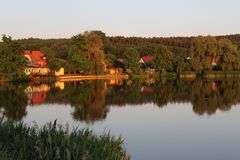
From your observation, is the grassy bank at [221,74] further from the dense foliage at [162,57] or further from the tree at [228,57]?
the tree at [228,57]

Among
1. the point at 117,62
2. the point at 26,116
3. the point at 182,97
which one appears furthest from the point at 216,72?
the point at 26,116

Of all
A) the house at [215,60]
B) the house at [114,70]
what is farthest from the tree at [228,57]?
the house at [114,70]

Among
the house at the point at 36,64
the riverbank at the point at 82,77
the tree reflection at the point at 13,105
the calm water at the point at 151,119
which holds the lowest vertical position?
the calm water at the point at 151,119

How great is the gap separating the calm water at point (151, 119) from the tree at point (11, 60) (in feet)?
48.2

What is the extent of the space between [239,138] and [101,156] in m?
7.67

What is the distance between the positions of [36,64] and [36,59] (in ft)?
13.8

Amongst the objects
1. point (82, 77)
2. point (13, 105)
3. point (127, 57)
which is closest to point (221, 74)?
point (127, 57)

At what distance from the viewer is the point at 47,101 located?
2547 centimetres

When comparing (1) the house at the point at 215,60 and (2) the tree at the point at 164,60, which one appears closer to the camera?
(1) the house at the point at 215,60

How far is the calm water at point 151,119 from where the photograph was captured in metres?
11.8

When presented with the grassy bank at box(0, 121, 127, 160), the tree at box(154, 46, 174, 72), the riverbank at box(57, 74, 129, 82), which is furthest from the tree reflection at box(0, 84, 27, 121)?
the tree at box(154, 46, 174, 72)

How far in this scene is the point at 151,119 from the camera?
18344mm

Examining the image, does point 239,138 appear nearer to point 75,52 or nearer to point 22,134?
point 22,134

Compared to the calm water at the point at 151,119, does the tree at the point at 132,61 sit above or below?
above
